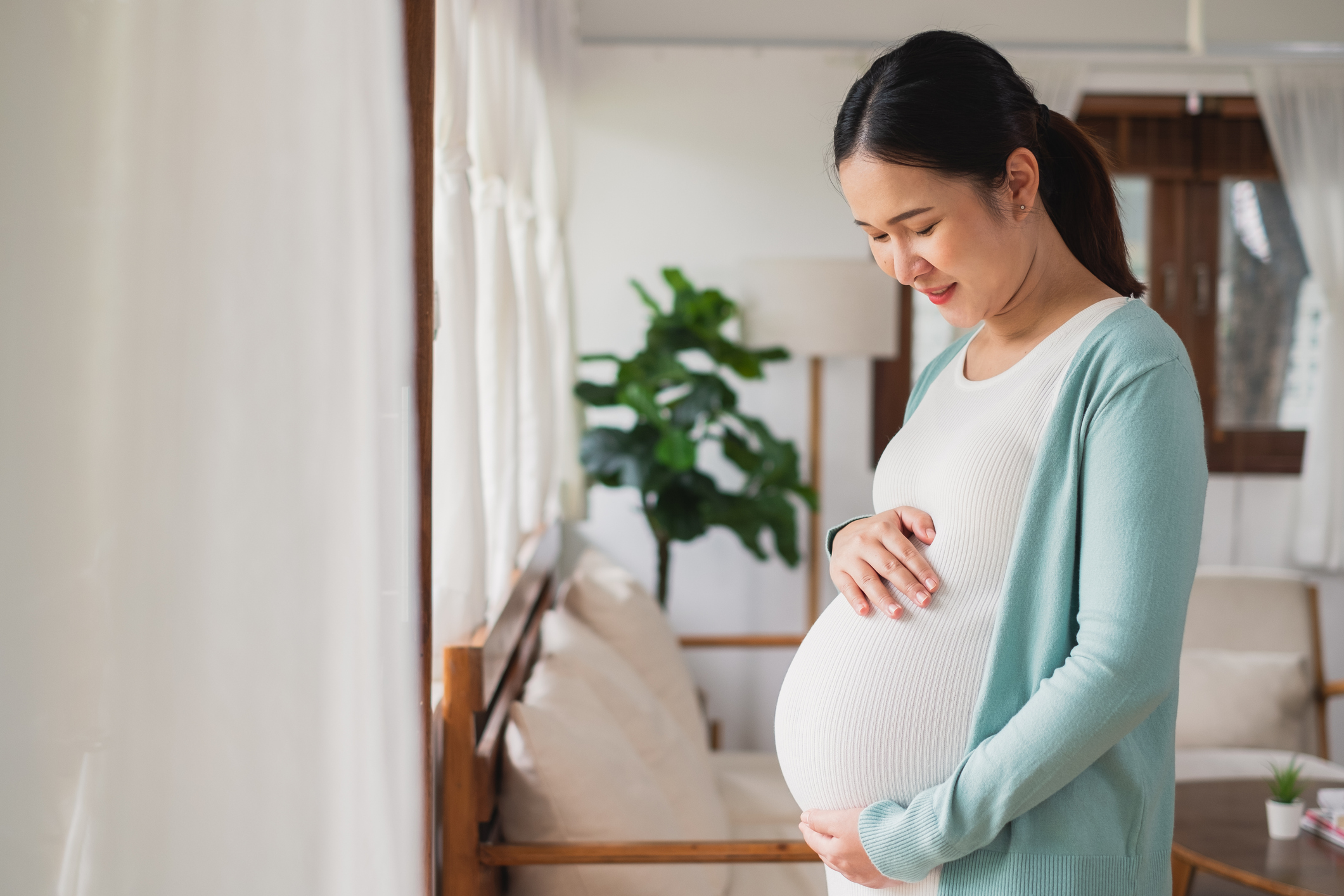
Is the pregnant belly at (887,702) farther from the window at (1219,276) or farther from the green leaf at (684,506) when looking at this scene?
the window at (1219,276)

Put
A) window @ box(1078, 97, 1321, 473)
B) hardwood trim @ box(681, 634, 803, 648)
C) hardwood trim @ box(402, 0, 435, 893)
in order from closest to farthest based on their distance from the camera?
hardwood trim @ box(402, 0, 435, 893) < hardwood trim @ box(681, 634, 803, 648) < window @ box(1078, 97, 1321, 473)

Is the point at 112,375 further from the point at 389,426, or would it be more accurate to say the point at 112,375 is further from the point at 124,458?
the point at 389,426

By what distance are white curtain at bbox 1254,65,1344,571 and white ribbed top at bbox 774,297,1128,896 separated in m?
3.36

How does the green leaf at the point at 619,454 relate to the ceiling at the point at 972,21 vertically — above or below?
below

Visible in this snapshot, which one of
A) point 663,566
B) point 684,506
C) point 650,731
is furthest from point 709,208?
point 650,731

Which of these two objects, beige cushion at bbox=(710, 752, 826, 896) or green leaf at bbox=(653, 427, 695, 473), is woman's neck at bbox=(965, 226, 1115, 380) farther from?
green leaf at bbox=(653, 427, 695, 473)

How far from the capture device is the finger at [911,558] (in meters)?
0.93

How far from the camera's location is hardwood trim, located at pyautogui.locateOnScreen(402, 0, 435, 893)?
1.14 meters

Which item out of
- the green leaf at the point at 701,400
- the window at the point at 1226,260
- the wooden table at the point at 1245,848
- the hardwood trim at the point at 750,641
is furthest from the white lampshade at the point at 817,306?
the wooden table at the point at 1245,848

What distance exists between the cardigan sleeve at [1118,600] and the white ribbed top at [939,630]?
0.24 ft

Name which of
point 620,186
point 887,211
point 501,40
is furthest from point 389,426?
point 620,186

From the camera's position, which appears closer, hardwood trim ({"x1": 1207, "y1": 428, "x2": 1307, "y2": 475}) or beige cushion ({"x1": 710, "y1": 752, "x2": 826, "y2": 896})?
beige cushion ({"x1": 710, "y1": 752, "x2": 826, "y2": 896})

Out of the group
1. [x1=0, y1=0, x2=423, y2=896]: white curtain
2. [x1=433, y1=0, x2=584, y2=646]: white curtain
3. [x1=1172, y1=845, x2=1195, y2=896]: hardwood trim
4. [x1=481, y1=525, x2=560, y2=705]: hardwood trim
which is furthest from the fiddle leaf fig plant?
[x1=0, y1=0, x2=423, y2=896]: white curtain

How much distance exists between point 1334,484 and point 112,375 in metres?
4.12
